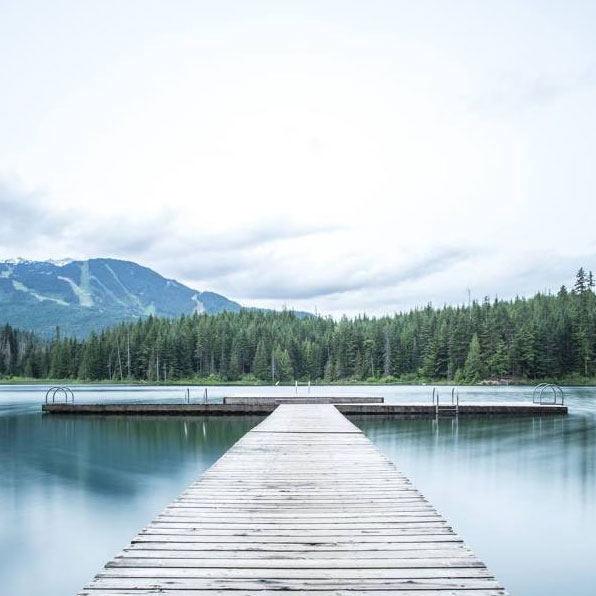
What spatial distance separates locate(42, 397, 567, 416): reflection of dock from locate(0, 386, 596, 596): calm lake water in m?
0.52

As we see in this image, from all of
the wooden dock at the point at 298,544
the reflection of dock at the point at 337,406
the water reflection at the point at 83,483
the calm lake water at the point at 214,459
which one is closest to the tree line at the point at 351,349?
the reflection of dock at the point at 337,406

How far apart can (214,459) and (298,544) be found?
12532 millimetres

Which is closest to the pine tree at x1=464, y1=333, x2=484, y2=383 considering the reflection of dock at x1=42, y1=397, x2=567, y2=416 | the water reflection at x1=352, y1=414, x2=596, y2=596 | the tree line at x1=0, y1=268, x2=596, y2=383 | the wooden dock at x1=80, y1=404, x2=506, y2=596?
the tree line at x1=0, y1=268, x2=596, y2=383

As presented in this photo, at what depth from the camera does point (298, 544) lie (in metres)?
5.21

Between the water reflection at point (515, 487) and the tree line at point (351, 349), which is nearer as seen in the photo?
the water reflection at point (515, 487)

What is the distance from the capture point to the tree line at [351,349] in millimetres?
72750

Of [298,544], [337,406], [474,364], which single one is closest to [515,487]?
[298,544]

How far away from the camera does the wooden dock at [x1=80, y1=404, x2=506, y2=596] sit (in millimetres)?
4246

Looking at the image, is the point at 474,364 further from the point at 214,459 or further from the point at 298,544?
the point at 298,544

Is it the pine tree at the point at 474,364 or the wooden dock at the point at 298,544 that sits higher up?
the wooden dock at the point at 298,544

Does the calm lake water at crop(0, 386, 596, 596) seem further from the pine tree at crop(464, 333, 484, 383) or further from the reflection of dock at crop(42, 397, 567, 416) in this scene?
the pine tree at crop(464, 333, 484, 383)

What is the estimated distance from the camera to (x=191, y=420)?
85.9 ft

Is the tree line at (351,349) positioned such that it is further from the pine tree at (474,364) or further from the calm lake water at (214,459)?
the calm lake water at (214,459)

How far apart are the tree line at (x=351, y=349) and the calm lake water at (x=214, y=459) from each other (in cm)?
4962
